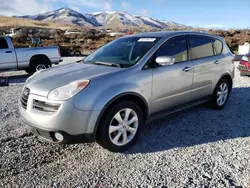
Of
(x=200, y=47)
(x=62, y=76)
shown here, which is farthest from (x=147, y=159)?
(x=200, y=47)

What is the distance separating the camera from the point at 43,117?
319 centimetres

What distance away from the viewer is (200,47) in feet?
16.2

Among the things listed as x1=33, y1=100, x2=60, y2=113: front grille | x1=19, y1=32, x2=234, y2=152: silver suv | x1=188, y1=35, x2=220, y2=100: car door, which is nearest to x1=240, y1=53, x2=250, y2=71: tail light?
x1=188, y1=35, x2=220, y2=100: car door

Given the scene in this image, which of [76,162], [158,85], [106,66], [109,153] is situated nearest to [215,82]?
[158,85]

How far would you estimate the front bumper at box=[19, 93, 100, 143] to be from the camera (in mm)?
3123

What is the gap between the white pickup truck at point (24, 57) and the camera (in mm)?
10242

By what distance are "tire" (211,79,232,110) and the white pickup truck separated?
814cm

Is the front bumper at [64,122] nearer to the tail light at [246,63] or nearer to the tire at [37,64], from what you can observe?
the tail light at [246,63]

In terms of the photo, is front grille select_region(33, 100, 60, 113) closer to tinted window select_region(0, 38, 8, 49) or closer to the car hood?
the car hood

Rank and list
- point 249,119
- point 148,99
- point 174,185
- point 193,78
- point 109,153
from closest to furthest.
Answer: point 174,185
point 109,153
point 148,99
point 193,78
point 249,119

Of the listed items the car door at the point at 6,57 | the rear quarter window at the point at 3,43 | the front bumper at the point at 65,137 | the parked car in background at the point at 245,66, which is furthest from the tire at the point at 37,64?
the front bumper at the point at 65,137

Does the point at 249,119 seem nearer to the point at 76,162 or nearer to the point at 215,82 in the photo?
the point at 215,82

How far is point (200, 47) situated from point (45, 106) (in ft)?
10.5

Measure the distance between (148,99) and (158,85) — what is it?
299 mm
